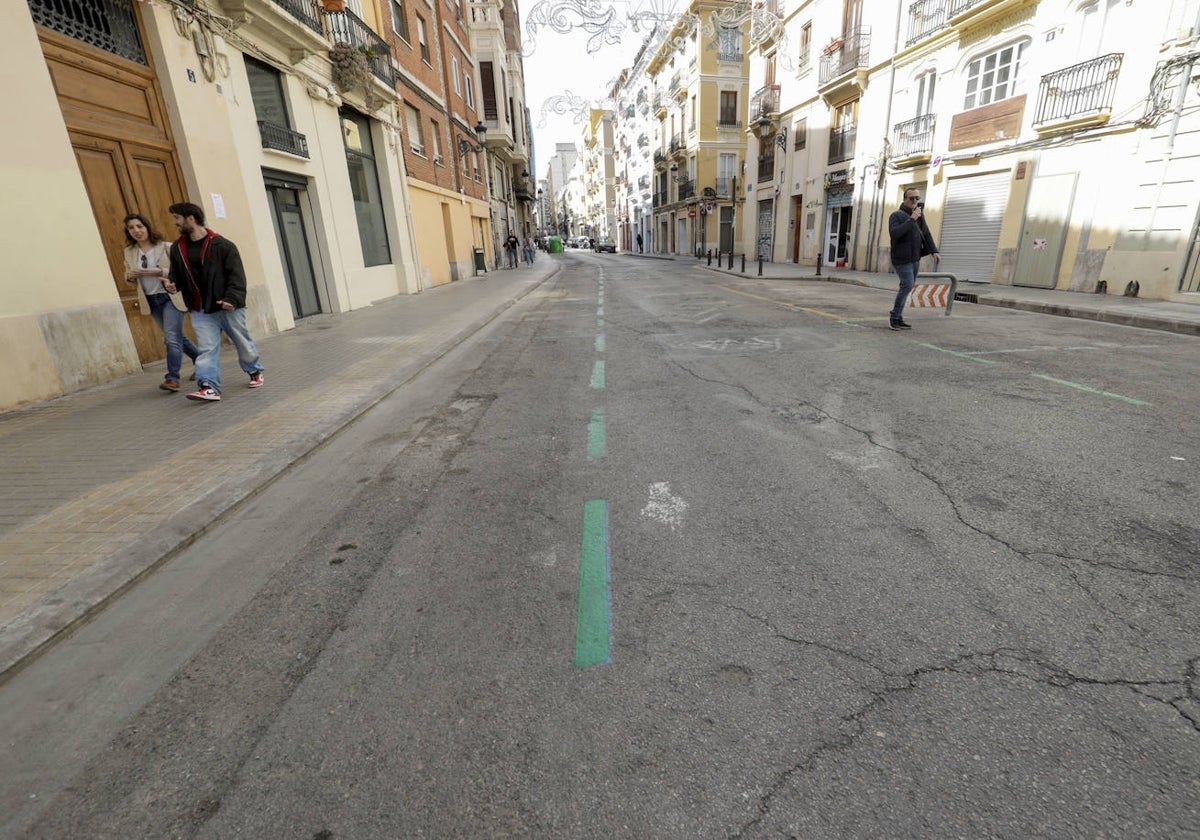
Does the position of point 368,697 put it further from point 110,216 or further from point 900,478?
point 110,216

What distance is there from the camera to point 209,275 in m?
5.71

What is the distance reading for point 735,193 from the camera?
4081cm

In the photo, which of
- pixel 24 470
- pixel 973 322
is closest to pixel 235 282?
pixel 24 470

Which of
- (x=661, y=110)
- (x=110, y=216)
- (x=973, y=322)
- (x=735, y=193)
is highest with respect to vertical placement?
(x=661, y=110)

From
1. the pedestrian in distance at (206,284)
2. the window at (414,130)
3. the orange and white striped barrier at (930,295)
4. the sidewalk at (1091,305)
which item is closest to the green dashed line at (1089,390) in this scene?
the orange and white striped barrier at (930,295)

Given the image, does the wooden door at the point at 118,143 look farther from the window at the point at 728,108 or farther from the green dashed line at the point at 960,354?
the window at the point at 728,108

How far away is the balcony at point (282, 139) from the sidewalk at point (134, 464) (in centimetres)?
485

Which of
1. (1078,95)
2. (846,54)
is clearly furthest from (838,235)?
(1078,95)

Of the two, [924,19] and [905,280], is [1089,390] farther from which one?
[924,19]

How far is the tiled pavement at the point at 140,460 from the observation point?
278cm

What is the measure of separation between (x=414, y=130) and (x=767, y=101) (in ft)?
61.9

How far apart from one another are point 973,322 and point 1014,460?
7561mm

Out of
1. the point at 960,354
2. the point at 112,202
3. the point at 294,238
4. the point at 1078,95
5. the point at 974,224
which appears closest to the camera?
the point at 112,202

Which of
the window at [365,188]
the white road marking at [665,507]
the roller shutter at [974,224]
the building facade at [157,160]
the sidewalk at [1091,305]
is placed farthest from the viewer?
the roller shutter at [974,224]
